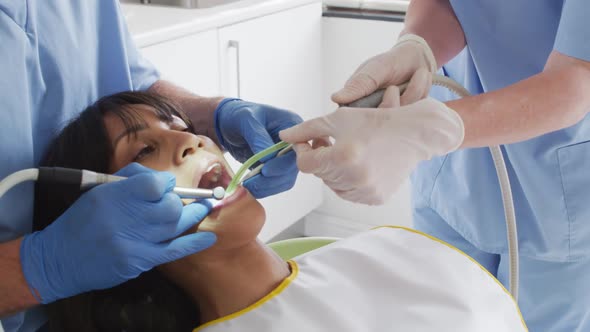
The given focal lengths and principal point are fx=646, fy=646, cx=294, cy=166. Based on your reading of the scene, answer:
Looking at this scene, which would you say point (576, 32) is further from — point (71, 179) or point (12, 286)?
point (12, 286)

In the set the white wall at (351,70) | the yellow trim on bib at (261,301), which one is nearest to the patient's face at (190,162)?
the yellow trim on bib at (261,301)

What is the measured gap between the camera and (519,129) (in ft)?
3.97

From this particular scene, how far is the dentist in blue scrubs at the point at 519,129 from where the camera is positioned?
3.94 feet

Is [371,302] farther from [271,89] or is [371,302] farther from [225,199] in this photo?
[271,89]

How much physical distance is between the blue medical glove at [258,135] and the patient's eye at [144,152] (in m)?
0.19

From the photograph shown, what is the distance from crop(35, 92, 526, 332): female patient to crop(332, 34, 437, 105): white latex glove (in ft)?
0.90

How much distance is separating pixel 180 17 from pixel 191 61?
5.7 inches

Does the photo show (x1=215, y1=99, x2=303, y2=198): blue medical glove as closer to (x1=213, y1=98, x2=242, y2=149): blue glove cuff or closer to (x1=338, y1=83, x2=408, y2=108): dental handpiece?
(x1=213, y1=98, x2=242, y2=149): blue glove cuff

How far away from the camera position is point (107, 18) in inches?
49.9

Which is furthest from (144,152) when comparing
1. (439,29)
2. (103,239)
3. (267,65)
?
(267,65)

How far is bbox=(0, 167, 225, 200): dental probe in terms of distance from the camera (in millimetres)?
902

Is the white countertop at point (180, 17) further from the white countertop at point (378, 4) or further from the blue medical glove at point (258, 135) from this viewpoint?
the blue medical glove at point (258, 135)

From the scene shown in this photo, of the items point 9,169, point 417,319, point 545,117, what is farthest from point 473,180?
point 9,169

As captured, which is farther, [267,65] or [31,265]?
[267,65]
